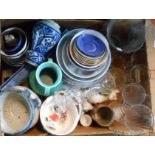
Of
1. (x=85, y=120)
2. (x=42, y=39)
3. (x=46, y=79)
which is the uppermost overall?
(x=42, y=39)

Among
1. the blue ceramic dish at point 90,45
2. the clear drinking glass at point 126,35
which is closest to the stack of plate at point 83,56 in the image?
the blue ceramic dish at point 90,45

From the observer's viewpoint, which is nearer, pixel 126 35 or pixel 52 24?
pixel 52 24

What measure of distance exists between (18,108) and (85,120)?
194mm

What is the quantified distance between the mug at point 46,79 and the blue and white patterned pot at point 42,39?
3cm

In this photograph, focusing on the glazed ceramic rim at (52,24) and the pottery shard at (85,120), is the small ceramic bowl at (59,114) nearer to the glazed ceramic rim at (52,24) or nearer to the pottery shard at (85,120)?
the pottery shard at (85,120)

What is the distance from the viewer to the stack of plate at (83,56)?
1.10 meters

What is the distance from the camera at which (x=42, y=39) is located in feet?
3.72

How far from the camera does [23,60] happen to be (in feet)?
3.84

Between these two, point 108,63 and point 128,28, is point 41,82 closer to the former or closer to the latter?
point 108,63

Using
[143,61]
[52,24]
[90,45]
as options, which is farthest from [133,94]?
[52,24]

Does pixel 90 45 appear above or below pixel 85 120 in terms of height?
above

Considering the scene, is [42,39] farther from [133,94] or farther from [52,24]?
[133,94]

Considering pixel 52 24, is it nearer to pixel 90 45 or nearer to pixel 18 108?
pixel 90 45

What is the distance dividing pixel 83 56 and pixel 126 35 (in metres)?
0.22
